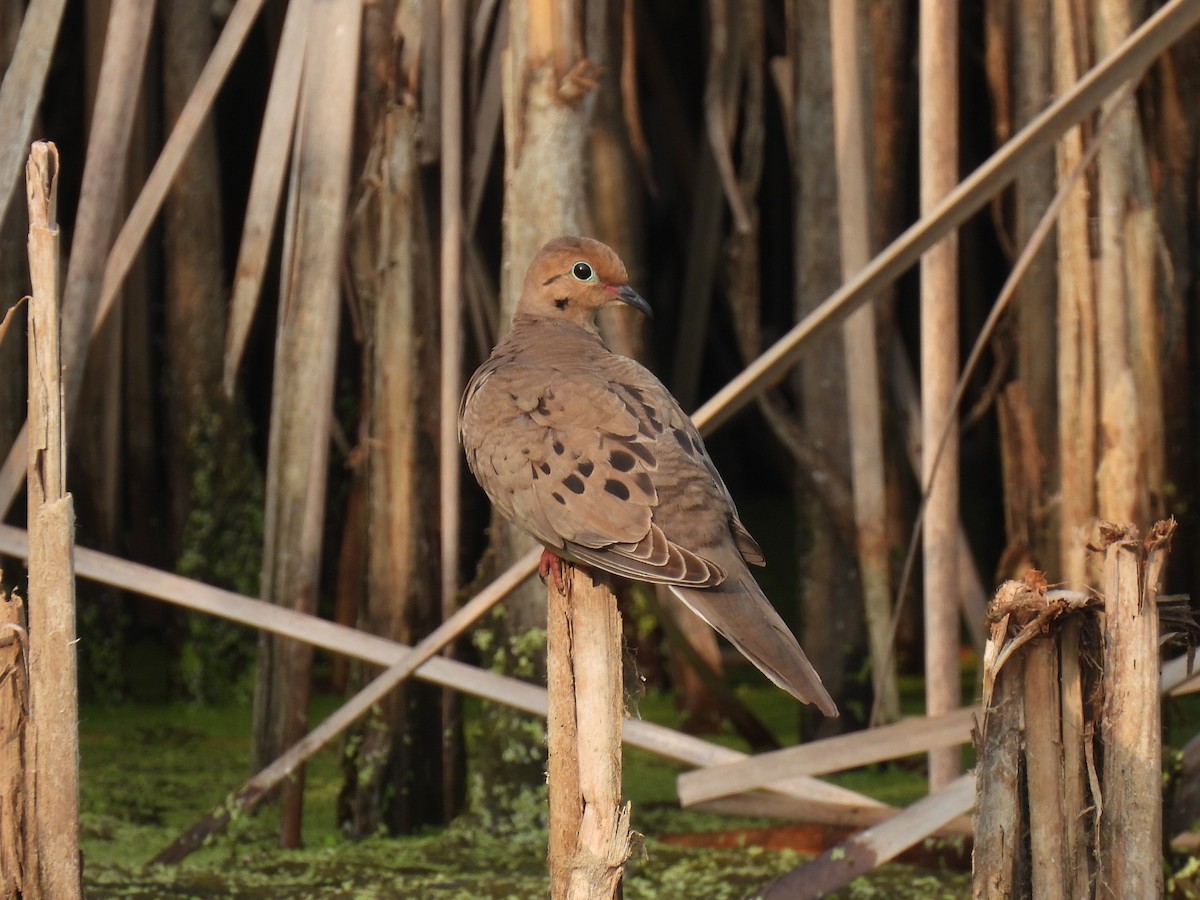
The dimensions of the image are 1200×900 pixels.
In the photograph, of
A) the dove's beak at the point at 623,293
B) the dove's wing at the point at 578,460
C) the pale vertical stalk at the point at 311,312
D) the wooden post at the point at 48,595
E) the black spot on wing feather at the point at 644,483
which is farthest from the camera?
the pale vertical stalk at the point at 311,312

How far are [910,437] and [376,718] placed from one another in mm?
1616

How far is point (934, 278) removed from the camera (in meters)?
3.27

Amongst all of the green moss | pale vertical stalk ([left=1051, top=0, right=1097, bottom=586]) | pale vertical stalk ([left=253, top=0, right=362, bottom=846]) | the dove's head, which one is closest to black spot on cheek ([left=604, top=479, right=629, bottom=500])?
the dove's head

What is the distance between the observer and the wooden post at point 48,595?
2170 mm

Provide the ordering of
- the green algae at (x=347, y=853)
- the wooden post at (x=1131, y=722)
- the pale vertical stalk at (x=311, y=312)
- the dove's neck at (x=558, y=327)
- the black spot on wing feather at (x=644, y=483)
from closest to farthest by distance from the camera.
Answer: the wooden post at (x=1131, y=722)
the black spot on wing feather at (x=644, y=483)
the dove's neck at (x=558, y=327)
the green algae at (x=347, y=853)
the pale vertical stalk at (x=311, y=312)

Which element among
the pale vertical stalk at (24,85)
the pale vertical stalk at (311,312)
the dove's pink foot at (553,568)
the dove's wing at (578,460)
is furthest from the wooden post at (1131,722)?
the pale vertical stalk at (24,85)

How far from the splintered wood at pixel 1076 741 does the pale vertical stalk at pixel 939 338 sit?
849 millimetres

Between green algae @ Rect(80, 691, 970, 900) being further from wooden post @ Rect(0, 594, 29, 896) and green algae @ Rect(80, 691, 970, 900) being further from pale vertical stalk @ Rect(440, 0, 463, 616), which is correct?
wooden post @ Rect(0, 594, 29, 896)

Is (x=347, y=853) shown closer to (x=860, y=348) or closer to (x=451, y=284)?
(x=451, y=284)

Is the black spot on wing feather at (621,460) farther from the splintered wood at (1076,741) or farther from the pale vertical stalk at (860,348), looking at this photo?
the pale vertical stalk at (860,348)

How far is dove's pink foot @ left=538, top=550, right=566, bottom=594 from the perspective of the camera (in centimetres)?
244

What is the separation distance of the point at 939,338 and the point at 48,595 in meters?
1.82

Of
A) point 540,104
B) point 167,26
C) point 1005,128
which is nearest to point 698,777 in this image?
point 540,104

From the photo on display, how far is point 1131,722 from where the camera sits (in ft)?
7.59
